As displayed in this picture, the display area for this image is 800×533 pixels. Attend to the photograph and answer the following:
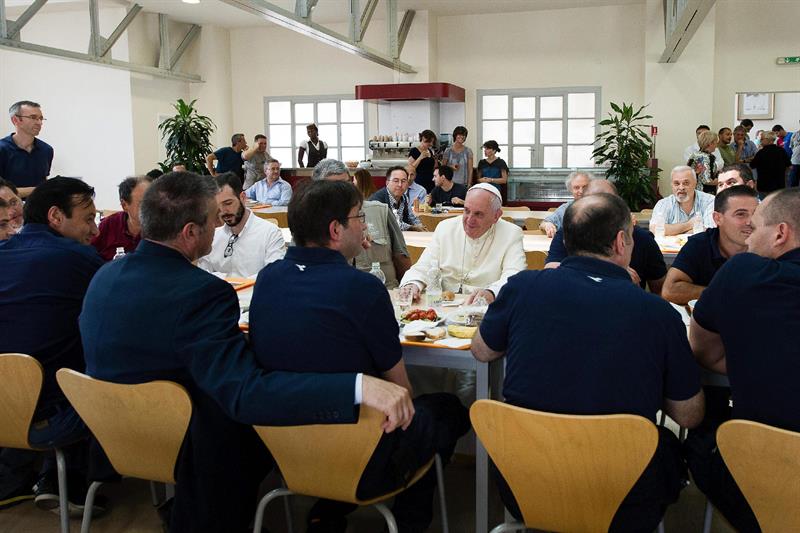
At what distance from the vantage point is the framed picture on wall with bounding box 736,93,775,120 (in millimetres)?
12008

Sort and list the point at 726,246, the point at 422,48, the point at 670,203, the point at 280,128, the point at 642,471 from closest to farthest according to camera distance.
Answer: the point at 642,471
the point at 726,246
the point at 670,203
the point at 422,48
the point at 280,128

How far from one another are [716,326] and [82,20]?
485 inches

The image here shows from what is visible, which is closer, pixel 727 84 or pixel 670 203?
pixel 670 203

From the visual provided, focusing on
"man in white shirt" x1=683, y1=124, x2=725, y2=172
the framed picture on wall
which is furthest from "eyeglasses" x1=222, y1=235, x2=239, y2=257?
the framed picture on wall

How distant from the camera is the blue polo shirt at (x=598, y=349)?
6.42ft

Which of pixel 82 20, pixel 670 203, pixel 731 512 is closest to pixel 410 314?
pixel 731 512

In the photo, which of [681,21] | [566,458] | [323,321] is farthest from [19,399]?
[681,21]

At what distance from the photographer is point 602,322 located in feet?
6.44

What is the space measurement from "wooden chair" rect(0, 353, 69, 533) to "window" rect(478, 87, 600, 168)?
11.1 m

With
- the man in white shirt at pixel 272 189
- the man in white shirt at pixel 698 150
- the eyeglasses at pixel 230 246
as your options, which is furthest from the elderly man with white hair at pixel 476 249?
the man in white shirt at pixel 698 150

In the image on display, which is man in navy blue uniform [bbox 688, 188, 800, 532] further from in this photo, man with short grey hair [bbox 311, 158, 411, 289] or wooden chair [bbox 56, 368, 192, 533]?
man with short grey hair [bbox 311, 158, 411, 289]

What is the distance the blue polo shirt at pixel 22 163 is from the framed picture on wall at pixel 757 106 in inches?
403

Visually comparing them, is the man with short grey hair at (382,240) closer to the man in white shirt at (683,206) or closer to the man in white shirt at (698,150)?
the man in white shirt at (683,206)

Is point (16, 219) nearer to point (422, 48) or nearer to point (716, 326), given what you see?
point (716, 326)
